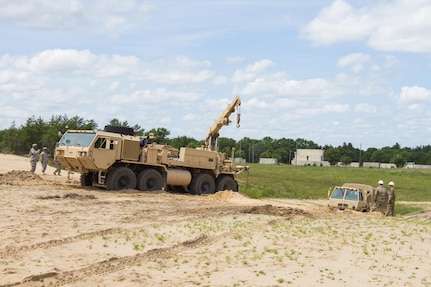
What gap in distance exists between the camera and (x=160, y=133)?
38.3 m

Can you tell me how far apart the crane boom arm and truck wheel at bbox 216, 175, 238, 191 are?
190cm

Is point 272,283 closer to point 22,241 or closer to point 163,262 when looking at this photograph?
point 163,262

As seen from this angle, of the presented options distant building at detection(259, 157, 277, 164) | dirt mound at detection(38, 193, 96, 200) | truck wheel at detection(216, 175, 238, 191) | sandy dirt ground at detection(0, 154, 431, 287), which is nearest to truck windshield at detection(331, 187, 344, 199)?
truck wheel at detection(216, 175, 238, 191)

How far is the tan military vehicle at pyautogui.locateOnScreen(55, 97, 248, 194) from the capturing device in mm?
25234

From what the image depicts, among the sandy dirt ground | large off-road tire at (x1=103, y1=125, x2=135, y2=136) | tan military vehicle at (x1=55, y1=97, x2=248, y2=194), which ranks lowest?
the sandy dirt ground

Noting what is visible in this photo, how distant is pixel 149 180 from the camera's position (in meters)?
27.0

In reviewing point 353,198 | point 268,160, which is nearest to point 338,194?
point 353,198

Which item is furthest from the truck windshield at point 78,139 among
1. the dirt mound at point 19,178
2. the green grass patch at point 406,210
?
the green grass patch at point 406,210

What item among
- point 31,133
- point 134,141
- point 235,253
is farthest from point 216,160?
point 31,133

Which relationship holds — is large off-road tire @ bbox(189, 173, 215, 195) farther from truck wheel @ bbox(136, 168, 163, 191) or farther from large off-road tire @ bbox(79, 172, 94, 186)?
large off-road tire @ bbox(79, 172, 94, 186)

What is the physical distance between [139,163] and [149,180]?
2.69 ft

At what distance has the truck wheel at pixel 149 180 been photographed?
26672 millimetres

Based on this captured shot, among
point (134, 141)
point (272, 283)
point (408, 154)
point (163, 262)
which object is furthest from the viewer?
point (408, 154)

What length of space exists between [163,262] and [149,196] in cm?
1292
